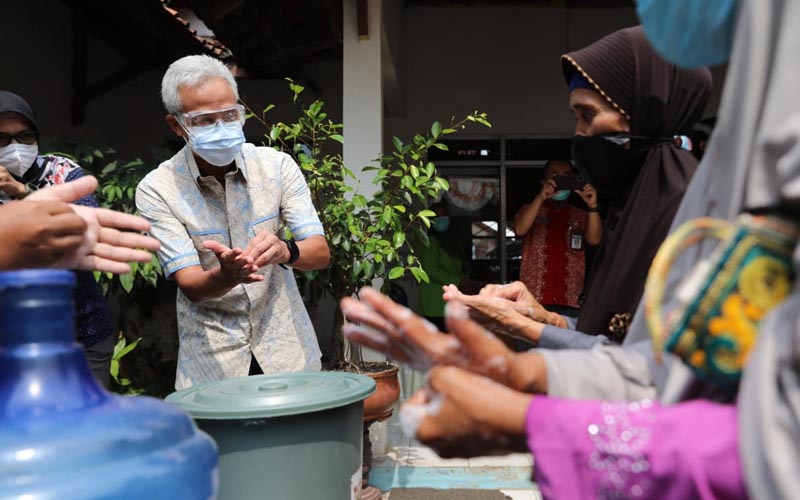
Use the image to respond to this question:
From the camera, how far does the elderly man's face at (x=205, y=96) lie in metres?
2.28

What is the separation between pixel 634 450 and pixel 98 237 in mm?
1116

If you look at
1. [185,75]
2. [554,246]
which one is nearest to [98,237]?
[185,75]

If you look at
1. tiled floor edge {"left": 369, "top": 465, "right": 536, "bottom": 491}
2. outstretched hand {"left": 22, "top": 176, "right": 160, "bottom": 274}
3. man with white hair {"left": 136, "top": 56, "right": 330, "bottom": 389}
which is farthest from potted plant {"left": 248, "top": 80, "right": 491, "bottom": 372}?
outstretched hand {"left": 22, "top": 176, "right": 160, "bottom": 274}

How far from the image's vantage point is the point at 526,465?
409 cm

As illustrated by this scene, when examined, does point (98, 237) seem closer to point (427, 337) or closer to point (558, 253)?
point (427, 337)

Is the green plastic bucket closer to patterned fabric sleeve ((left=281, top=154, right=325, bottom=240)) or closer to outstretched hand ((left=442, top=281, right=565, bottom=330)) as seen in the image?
outstretched hand ((left=442, top=281, right=565, bottom=330))

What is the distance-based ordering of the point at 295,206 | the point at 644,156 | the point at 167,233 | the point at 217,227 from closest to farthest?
the point at 644,156 → the point at 167,233 → the point at 217,227 → the point at 295,206

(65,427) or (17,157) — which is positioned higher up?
(17,157)

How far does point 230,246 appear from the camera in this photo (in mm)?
2336

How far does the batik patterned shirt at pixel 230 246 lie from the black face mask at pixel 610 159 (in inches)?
46.8

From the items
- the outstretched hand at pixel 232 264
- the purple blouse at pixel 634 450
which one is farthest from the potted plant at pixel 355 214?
the purple blouse at pixel 634 450

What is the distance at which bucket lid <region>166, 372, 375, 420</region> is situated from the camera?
69.1 inches

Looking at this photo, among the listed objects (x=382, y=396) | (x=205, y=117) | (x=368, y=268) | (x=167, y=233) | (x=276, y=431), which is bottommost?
(x=382, y=396)

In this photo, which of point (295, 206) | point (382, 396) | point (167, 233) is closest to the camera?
point (167, 233)
